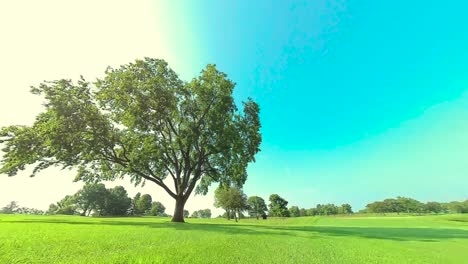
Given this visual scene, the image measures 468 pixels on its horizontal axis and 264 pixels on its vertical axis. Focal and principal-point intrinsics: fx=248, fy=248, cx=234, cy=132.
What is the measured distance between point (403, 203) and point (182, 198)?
147m

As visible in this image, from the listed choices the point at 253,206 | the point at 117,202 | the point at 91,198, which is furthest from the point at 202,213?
the point at 91,198

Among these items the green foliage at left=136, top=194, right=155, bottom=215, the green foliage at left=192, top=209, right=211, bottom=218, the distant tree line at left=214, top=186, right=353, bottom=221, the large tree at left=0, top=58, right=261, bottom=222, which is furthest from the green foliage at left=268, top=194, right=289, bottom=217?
the large tree at left=0, top=58, right=261, bottom=222

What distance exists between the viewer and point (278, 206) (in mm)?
118438

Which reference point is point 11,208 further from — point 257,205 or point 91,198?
point 257,205

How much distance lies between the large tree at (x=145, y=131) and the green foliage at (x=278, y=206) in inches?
3705

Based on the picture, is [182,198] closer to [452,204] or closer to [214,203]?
[214,203]

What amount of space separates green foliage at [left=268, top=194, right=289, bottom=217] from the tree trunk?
317 feet

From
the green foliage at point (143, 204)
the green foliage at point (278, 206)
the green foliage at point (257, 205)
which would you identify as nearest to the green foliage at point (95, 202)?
the green foliage at point (143, 204)

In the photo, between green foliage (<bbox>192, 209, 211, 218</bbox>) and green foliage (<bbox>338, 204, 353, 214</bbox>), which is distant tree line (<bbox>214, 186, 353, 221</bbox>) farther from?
green foliage (<bbox>192, 209, 211, 218</bbox>)

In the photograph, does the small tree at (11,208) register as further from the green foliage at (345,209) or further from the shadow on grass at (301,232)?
the green foliage at (345,209)

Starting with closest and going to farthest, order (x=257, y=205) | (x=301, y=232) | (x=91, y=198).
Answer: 1. (x=301, y=232)
2. (x=91, y=198)
3. (x=257, y=205)

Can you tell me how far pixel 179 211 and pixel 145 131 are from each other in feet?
31.9

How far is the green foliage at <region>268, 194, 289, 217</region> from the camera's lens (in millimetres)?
116569

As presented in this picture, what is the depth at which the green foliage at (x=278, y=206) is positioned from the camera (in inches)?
4589
